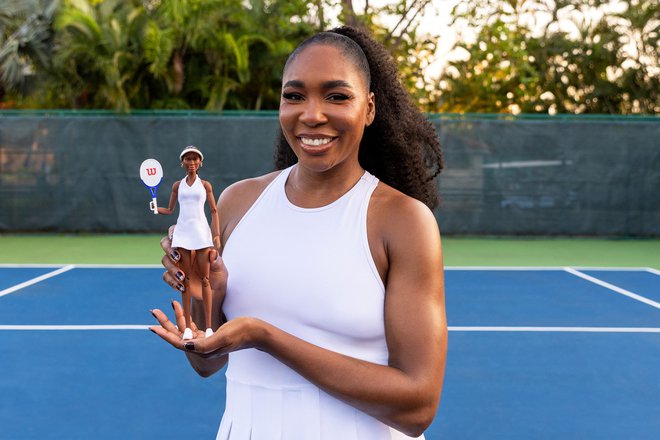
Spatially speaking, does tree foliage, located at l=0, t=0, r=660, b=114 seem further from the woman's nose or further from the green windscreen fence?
the woman's nose

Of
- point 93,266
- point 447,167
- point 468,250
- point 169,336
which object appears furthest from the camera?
point 447,167

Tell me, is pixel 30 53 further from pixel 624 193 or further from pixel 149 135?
pixel 624 193

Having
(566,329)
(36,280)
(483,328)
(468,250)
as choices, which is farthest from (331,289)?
(468,250)

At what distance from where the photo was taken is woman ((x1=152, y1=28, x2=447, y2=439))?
5.20 ft

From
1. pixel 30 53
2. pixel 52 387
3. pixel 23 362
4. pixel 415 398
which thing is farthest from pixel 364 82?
pixel 30 53

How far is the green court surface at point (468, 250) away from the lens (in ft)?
34.5

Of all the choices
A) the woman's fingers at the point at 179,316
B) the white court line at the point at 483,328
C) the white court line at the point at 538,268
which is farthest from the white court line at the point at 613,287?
the woman's fingers at the point at 179,316

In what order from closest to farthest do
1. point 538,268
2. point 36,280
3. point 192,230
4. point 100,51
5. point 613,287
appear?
point 192,230, point 613,287, point 36,280, point 538,268, point 100,51

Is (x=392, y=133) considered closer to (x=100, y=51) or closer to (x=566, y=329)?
(x=566, y=329)

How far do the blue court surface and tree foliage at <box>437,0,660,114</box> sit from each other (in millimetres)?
12739

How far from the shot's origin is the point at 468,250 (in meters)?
11.6

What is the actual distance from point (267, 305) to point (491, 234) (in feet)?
37.6

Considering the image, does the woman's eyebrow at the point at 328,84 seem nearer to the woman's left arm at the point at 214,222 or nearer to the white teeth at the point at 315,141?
the white teeth at the point at 315,141

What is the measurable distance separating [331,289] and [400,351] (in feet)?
0.64
